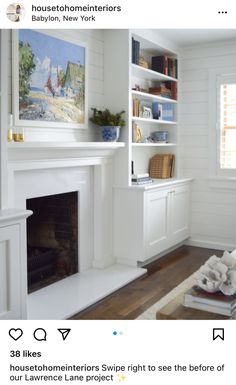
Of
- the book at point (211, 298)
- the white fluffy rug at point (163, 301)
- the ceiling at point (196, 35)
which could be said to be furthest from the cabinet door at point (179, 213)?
the book at point (211, 298)

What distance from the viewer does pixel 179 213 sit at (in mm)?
4703

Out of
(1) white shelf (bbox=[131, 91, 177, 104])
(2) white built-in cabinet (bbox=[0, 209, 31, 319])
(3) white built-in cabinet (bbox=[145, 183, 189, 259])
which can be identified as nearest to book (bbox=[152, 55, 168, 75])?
(1) white shelf (bbox=[131, 91, 177, 104])

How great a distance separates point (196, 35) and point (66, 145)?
2.10 meters

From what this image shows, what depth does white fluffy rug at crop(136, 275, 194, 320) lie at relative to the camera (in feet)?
9.48

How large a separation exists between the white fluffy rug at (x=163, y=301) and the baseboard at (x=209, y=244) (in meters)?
1.15

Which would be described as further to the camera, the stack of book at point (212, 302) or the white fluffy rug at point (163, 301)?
the white fluffy rug at point (163, 301)

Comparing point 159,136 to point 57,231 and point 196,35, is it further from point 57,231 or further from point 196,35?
point 57,231

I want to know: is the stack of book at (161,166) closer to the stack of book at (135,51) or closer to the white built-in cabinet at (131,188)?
the white built-in cabinet at (131,188)

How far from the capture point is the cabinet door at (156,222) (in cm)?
401

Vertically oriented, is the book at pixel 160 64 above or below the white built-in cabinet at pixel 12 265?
above

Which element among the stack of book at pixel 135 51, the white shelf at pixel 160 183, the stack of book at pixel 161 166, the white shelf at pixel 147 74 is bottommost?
the white shelf at pixel 160 183

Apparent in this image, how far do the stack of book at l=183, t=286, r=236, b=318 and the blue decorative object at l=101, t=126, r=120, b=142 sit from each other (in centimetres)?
201
